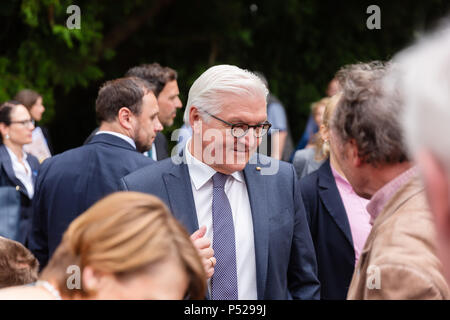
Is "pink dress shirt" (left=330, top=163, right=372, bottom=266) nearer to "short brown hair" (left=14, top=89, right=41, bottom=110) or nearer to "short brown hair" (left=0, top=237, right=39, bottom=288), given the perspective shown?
"short brown hair" (left=0, top=237, right=39, bottom=288)

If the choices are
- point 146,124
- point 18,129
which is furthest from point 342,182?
point 18,129

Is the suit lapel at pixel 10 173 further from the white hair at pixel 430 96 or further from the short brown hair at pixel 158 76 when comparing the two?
the white hair at pixel 430 96

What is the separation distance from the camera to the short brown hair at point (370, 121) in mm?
1966

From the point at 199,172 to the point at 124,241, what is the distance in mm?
1295

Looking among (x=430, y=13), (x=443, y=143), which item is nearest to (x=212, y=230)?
(x=443, y=143)

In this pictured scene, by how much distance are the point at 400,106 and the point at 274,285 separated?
41.9 inches

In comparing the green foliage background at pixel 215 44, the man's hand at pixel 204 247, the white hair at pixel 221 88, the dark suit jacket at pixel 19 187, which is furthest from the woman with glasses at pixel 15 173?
the man's hand at pixel 204 247

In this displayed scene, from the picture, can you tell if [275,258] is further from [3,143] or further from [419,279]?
[3,143]

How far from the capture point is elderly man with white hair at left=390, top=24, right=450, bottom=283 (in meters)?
1.16

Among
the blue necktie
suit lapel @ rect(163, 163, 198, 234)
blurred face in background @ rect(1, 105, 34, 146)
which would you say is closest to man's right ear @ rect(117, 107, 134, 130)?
suit lapel @ rect(163, 163, 198, 234)

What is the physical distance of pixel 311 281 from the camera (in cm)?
290

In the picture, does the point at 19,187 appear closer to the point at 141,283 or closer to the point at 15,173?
the point at 15,173

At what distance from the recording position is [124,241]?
1526 millimetres

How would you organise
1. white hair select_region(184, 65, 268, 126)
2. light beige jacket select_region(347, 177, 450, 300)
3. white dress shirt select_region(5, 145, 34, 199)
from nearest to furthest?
1. light beige jacket select_region(347, 177, 450, 300)
2. white hair select_region(184, 65, 268, 126)
3. white dress shirt select_region(5, 145, 34, 199)
